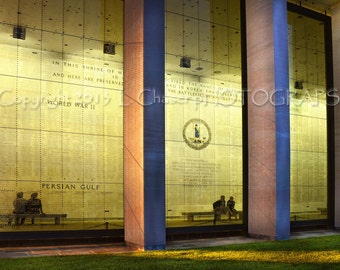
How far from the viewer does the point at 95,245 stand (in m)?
13.3

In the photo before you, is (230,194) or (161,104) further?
(230,194)

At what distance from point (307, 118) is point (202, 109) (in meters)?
6.10

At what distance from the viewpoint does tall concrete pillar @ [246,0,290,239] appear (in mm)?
15172

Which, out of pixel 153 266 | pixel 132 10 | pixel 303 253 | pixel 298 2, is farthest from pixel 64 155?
pixel 298 2

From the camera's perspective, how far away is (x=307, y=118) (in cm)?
2152

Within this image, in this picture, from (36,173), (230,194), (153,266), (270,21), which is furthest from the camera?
(230,194)

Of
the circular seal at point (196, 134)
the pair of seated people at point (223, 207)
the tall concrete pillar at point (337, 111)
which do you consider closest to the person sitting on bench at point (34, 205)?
the circular seal at point (196, 134)

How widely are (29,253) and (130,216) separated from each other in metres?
2.71

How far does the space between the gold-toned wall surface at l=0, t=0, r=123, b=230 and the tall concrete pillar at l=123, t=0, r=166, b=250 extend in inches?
95.1

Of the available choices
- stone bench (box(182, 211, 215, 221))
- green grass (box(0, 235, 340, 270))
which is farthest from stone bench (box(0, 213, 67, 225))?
stone bench (box(182, 211, 215, 221))

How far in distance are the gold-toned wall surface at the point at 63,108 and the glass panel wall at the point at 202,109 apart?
2089 mm

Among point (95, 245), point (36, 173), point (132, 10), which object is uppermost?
point (132, 10)

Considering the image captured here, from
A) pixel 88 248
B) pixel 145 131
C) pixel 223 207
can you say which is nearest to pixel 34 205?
pixel 88 248

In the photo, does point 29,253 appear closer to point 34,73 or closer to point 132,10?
point 34,73
